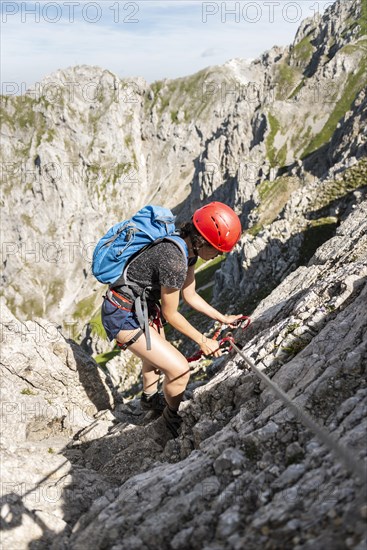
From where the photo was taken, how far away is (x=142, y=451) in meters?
11.1

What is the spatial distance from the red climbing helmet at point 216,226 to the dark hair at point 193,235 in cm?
17

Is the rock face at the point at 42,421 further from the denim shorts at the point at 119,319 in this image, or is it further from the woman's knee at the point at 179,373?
the denim shorts at the point at 119,319

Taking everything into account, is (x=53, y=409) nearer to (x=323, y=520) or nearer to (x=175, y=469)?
(x=175, y=469)

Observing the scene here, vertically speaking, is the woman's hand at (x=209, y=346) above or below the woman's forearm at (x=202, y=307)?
below

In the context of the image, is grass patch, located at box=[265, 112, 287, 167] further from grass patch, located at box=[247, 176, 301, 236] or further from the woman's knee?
the woman's knee

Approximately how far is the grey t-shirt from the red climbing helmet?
1077 millimetres

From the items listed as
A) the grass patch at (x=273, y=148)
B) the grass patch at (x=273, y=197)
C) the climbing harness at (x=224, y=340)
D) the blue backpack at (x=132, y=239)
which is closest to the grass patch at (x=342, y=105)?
the grass patch at (x=273, y=148)

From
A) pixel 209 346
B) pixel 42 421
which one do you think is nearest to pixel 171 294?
pixel 209 346

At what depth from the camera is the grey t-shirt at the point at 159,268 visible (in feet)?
30.6

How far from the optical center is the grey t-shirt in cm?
931

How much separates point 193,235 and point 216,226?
67 centimetres

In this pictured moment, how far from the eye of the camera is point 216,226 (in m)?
10.2

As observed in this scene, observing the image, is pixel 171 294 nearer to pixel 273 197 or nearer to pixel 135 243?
pixel 135 243

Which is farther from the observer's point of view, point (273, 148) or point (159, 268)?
point (273, 148)
